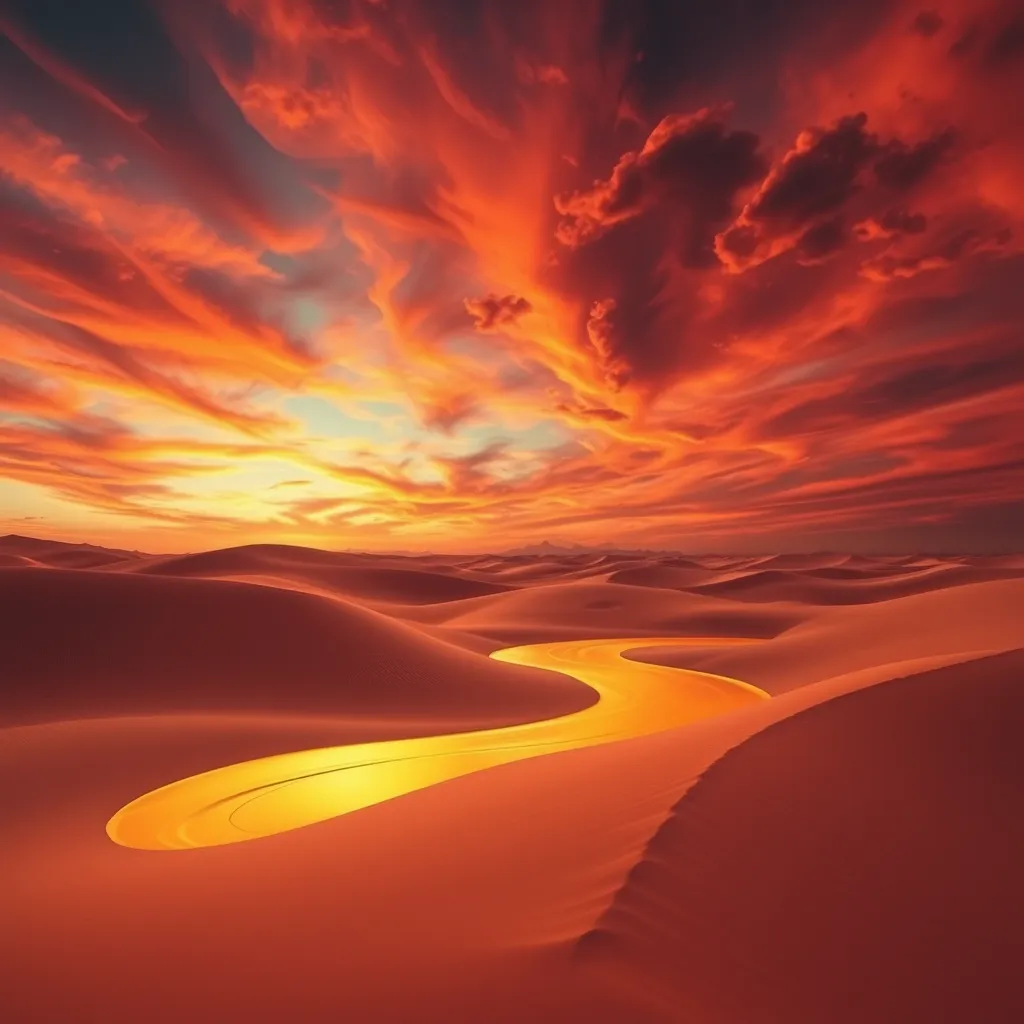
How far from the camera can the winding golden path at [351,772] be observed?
8.61 meters

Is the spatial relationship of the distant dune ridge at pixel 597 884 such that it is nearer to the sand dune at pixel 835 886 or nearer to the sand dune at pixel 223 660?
the sand dune at pixel 835 886

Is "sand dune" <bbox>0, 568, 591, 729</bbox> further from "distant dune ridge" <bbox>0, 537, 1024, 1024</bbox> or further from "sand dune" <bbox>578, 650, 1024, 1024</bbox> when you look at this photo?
"sand dune" <bbox>578, 650, 1024, 1024</bbox>

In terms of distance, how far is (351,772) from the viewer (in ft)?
38.2

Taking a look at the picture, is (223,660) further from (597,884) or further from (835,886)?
(835,886)

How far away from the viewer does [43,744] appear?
1074 cm

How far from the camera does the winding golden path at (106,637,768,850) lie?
8609 mm

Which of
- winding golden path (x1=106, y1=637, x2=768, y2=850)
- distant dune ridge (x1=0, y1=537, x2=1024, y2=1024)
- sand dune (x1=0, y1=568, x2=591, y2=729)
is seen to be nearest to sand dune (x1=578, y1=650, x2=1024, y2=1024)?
distant dune ridge (x1=0, y1=537, x2=1024, y2=1024)

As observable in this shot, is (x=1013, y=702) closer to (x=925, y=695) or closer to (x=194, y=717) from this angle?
(x=925, y=695)

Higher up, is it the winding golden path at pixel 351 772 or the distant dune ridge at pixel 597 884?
the distant dune ridge at pixel 597 884

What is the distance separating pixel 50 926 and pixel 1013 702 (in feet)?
28.9

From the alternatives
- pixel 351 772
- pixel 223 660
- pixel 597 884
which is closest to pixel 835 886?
pixel 597 884

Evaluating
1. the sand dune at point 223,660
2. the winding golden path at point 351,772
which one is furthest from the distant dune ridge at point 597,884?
the sand dune at point 223,660

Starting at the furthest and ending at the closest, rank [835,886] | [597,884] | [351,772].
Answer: [351,772], [835,886], [597,884]

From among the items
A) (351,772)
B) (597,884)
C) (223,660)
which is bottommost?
(351,772)
